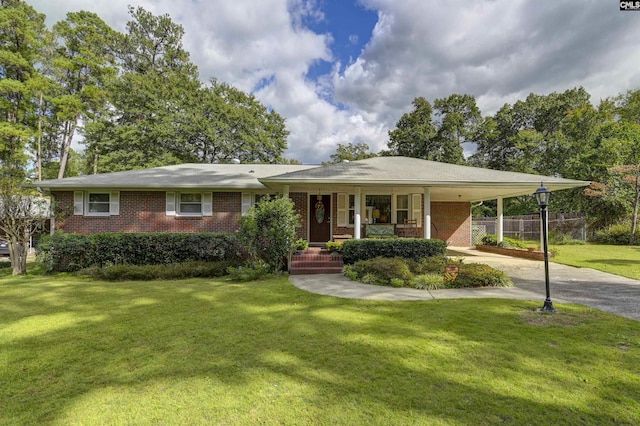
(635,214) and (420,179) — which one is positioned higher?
(420,179)

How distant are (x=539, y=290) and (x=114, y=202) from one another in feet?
47.9

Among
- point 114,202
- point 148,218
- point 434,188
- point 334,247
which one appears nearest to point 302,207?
point 334,247

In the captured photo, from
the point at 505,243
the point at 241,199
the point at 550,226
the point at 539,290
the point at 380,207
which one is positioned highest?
the point at 241,199

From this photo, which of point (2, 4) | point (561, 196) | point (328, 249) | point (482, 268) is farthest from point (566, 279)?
point (2, 4)

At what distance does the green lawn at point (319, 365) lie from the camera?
2.51 meters

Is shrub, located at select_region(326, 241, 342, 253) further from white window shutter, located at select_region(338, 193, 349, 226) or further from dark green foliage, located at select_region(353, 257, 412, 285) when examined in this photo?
white window shutter, located at select_region(338, 193, 349, 226)

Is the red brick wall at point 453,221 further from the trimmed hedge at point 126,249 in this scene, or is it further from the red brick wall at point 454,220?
the trimmed hedge at point 126,249

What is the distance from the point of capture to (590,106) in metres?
25.2

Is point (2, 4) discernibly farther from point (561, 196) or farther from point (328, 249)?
point (561, 196)

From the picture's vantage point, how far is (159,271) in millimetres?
9172

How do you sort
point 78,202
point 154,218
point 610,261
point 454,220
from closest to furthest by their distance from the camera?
point 610,261
point 78,202
point 154,218
point 454,220

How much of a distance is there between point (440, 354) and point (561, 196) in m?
23.8

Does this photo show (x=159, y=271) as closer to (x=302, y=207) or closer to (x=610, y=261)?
(x=302, y=207)

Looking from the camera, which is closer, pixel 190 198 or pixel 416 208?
pixel 190 198
